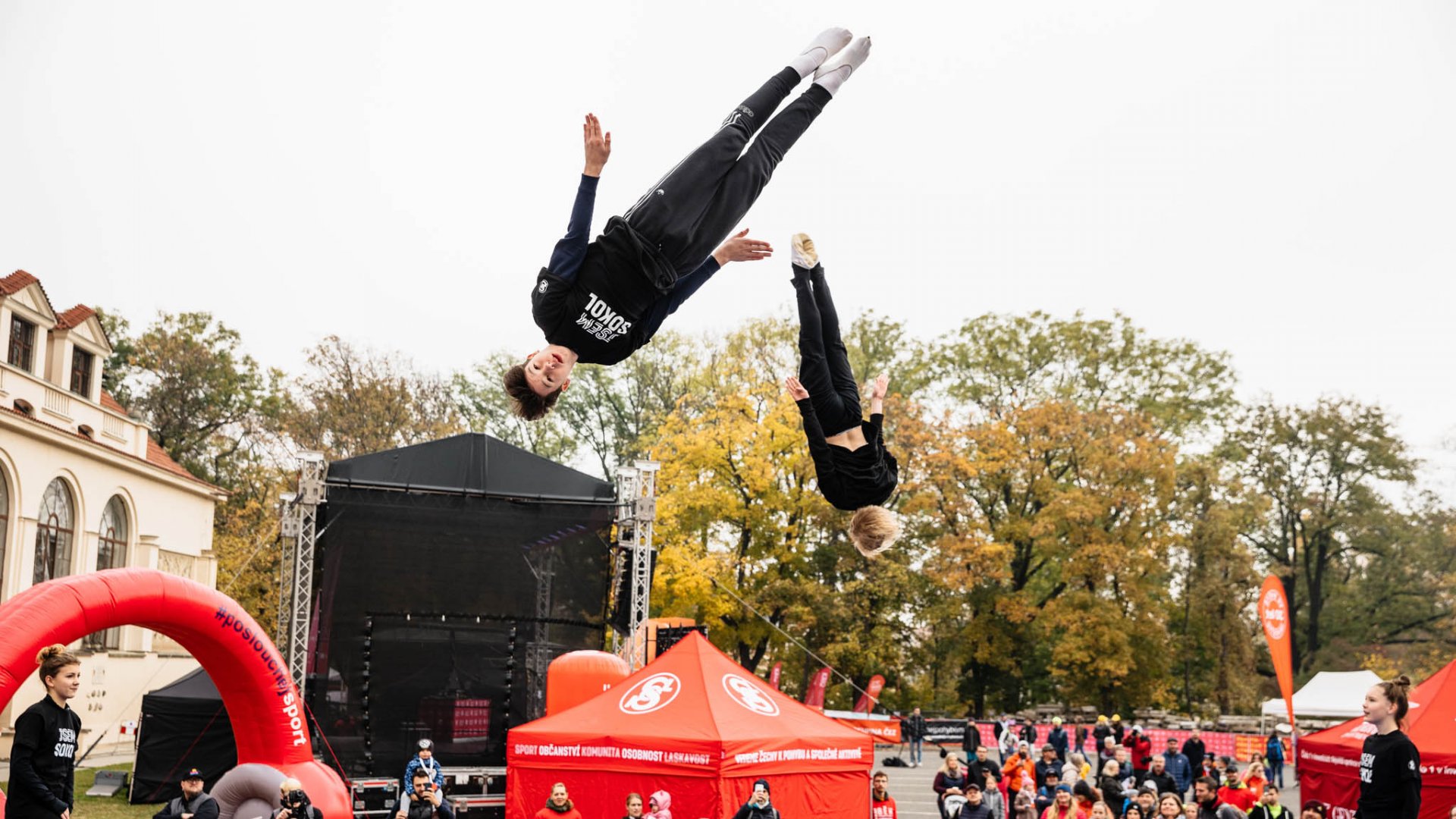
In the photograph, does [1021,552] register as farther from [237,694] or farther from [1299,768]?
[237,694]

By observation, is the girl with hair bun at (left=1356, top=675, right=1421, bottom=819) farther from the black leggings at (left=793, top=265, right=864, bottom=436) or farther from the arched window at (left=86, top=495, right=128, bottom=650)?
the arched window at (left=86, top=495, right=128, bottom=650)

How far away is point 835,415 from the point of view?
4.96 meters

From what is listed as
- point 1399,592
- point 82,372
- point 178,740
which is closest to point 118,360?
point 82,372

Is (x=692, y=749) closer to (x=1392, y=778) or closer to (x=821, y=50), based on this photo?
(x=1392, y=778)

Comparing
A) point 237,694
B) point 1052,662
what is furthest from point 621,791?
point 1052,662

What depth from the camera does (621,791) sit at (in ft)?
32.3

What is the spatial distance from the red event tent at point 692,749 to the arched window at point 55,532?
14162 mm

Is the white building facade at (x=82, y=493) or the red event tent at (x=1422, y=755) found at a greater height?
the white building facade at (x=82, y=493)

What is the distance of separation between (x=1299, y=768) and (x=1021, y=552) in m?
19.3

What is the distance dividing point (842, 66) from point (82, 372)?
2409 centimetres

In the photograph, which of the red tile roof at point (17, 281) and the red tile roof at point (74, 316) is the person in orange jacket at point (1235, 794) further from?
the red tile roof at point (74, 316)

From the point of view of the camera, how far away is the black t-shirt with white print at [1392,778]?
5559 mm

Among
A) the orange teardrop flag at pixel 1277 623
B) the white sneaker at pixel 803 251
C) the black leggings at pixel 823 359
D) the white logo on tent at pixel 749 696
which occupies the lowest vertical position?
the white logo on tent at pixel 749 696

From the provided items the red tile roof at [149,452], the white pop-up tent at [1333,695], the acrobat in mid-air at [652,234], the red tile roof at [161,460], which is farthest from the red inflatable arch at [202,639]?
the white pop-up tent at [1333,695]
